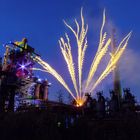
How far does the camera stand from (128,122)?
2356 centimetres

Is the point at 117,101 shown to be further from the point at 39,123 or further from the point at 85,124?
the point at 39,123

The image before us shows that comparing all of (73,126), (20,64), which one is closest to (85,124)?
(73,126)

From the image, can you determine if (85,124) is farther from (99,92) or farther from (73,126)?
(99,92)

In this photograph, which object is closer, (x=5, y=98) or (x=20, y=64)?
(x=5, y=98)

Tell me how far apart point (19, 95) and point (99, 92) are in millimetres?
22063

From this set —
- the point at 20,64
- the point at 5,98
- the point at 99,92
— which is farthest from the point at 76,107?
the point at 20,64

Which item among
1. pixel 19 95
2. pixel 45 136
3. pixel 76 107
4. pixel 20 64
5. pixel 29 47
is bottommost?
pixel 45 136

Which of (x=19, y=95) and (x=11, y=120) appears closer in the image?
(x=11, y=120)

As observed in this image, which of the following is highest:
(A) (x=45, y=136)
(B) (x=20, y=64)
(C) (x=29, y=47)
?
(C) (x=29, y=47)

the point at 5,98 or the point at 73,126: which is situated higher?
the point at 5,98

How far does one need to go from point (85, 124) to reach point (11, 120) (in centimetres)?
701

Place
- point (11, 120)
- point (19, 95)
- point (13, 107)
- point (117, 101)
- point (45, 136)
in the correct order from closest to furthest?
1. point (45, 136)
2. point (11, 120)
3. point (117, 101)
4. point (13, 107)
5. point (19, 95)

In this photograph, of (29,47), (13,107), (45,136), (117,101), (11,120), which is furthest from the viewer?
(29,47)

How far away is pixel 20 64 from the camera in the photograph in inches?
2207
